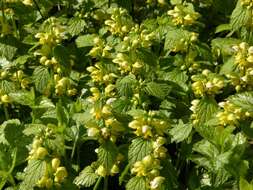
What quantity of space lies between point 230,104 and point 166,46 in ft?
2.14

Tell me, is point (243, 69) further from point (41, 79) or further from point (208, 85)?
point (41, 79)

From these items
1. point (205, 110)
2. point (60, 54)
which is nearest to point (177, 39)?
point (205, 110)

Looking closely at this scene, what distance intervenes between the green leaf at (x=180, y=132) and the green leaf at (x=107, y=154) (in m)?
0.36

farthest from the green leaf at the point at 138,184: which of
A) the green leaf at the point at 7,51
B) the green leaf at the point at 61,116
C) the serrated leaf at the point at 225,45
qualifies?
the green leaf at the point at 7,51

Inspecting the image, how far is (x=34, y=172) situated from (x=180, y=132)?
765 millimetres

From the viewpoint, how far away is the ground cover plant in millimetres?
2758

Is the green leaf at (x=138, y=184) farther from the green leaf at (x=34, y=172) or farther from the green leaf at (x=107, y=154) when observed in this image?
the green leaf at (x=34, y=172)

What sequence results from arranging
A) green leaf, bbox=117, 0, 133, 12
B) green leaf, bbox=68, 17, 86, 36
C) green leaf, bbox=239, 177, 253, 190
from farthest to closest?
green leaf, bbox=117, 0, 133, 12, green leaf, bbox=68, 17, 86, 36, green leaf, bbox=239, 177, 253, 190

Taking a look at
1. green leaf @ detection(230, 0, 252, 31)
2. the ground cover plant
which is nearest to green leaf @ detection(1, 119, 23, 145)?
the ground cover plant

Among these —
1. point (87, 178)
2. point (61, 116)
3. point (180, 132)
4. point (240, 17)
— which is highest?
point (240, 17)

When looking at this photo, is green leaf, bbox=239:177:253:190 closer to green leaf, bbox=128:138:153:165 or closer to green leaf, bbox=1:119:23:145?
green leaf, bbox=128:138:153:165

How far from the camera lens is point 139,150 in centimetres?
273

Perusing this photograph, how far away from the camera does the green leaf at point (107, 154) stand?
2.75 meters

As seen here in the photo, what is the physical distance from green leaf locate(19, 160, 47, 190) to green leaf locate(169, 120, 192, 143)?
2.20 ft
